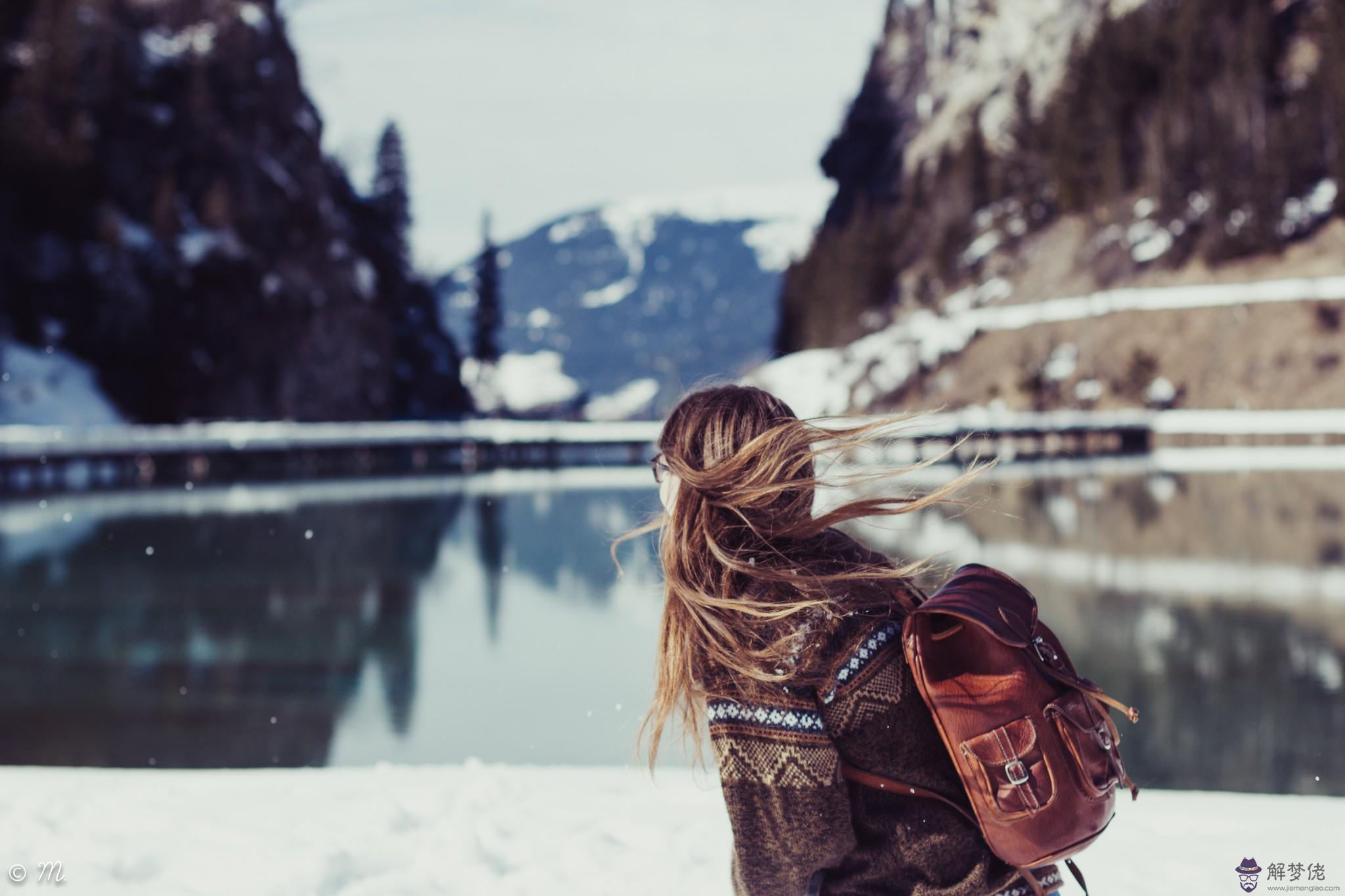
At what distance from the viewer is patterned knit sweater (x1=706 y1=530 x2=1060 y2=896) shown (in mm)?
2107

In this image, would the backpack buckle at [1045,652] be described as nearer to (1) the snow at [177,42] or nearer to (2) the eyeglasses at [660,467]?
(2) the eyeglasses at [660,467]

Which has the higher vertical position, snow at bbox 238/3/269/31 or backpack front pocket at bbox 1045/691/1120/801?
snow at bbox 238/3/269/31

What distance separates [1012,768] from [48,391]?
1675 inches

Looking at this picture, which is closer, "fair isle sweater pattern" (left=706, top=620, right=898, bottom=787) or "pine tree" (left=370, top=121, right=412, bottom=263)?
"fair isle sweater pattern" (left=706, top=620, right=898, bottom=787)

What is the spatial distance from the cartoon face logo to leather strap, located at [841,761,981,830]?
8.63 feet

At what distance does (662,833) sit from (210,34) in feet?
188

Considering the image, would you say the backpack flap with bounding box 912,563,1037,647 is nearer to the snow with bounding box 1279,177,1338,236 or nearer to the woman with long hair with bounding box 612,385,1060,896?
the woman with long hair with bounding box 612,385,1060,896

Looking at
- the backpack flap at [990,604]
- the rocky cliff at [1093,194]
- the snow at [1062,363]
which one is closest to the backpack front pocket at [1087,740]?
the backpack flap at [990,604]

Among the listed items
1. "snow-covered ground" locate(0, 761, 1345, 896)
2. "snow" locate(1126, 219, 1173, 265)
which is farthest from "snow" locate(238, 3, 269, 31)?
"snow-covered ground" locate(0, 761, 1345, 896)

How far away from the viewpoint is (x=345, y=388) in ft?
187

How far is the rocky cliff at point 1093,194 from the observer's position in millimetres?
57000

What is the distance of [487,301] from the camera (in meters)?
83.1

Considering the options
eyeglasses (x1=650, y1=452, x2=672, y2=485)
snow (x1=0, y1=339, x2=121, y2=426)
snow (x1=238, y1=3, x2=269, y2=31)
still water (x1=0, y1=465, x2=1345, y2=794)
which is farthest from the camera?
snow (x1=238, y1=3, x2=269, y2=31)

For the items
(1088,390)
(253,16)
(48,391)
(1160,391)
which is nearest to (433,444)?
(48,391)
